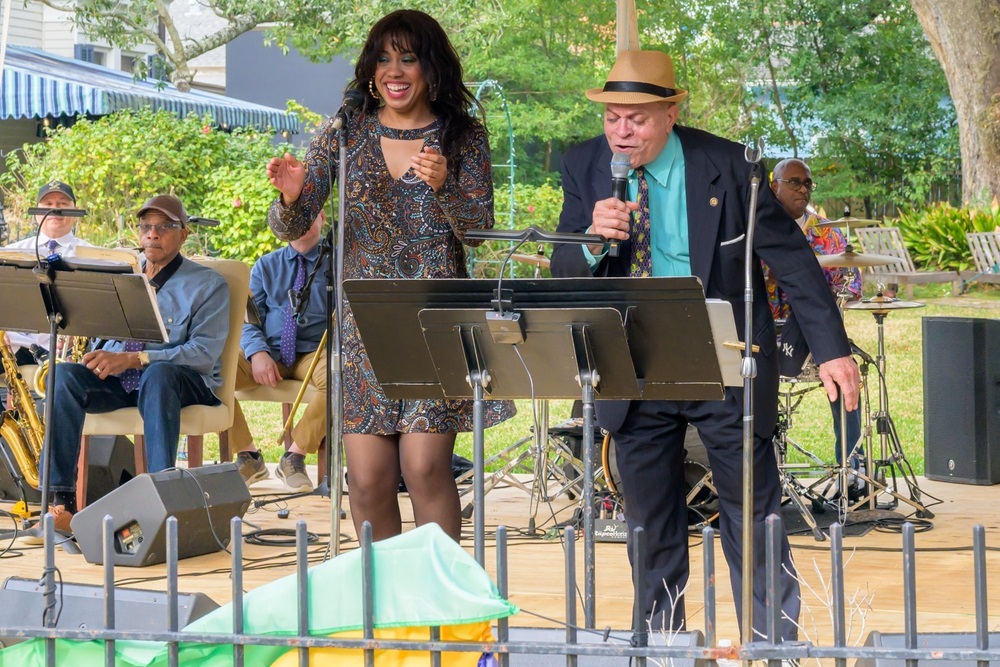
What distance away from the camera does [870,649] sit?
7.27ft

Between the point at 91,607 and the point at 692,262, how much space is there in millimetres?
1777

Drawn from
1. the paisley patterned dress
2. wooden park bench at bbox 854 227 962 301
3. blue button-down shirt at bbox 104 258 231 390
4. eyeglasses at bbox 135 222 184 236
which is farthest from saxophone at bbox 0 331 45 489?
wooden park bench at bbox 854 227 962 301

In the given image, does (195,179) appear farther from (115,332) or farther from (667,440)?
(667,440)

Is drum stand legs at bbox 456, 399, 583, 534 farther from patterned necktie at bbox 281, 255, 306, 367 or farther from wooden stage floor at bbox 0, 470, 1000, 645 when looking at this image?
patterned necktie at bbox 281, 255, 306, 367

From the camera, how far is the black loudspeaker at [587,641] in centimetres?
241

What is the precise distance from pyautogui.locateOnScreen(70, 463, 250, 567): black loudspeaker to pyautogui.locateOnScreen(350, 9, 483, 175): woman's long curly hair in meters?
2.20

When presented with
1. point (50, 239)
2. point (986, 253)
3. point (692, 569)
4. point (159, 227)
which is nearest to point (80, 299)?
point (159, 227)

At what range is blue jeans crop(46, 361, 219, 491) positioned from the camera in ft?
19.2

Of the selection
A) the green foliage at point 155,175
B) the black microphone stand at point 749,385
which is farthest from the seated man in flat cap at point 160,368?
the green foliage at point 155,175

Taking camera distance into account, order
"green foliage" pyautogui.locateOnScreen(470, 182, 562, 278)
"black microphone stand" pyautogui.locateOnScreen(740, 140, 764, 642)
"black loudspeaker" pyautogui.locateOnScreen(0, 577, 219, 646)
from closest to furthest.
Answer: "black loudspeaker" pyautogui.locateOnScreen(0, 577, 219, 646) → "black microphone stand" pyautogui.locateOnScreen(740, 140, 764, 642) → "green foliage" pyautogui.locateOnScreen(470, 182, 562, 278)

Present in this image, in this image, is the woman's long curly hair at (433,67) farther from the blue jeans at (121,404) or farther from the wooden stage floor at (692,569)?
the blue jeans at (121,404)

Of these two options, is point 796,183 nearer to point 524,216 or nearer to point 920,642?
point 920,642

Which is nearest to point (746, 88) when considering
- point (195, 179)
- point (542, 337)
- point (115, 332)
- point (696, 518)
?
point (195, 179)

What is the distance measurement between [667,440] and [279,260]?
4.16m
